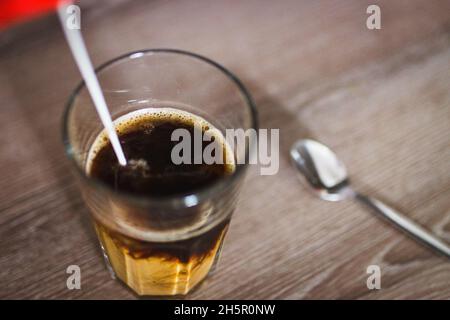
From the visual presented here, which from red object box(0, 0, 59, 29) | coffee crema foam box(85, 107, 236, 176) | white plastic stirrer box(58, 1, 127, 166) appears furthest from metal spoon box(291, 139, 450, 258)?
red object box(0, 0, 59, 29)

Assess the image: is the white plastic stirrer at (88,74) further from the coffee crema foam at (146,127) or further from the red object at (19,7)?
the red object at (19,7)

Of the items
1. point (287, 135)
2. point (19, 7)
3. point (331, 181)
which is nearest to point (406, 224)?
point (331, 181)

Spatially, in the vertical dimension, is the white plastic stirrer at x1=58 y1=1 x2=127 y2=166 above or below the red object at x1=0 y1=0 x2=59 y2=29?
below

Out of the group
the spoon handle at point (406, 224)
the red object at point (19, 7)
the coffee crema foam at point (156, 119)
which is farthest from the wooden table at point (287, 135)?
the red object at point (19, 7)

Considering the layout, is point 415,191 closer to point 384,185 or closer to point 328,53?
point 384,185

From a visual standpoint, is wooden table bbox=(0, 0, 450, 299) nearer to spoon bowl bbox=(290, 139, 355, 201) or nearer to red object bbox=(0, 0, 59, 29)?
spoon bowl bbox=(290, 139, 355, 201)

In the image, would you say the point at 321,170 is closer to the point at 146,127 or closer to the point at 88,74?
the point at 146,127
